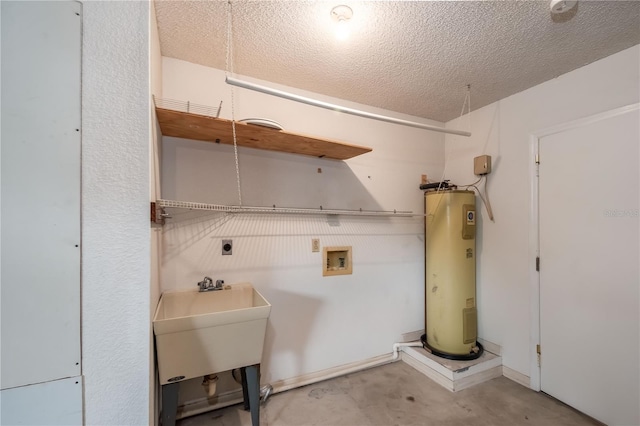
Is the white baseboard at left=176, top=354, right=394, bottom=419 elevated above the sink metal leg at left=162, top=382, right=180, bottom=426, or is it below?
below

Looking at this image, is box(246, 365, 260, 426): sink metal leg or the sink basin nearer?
the sink basin

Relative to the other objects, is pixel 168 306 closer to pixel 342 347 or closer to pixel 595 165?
pixel 342 347

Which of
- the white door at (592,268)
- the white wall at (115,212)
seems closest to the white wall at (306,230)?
the white wall at (115,212)

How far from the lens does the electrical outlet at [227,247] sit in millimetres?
1978

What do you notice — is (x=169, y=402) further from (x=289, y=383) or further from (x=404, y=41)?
(x=404, y=41)

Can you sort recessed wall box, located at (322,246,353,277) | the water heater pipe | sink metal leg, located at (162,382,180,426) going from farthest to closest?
the water heater pipe → recessed wall box, located at (322,246,353,277) → sink metal leg, located at (162,382,180,426)

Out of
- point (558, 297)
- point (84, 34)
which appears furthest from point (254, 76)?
point (558, 297)

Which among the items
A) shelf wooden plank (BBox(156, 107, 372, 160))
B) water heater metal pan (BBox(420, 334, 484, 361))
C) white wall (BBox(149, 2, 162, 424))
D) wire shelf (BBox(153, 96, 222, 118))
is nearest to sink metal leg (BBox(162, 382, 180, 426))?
white wall (BBox(149, 2, 162, 424))

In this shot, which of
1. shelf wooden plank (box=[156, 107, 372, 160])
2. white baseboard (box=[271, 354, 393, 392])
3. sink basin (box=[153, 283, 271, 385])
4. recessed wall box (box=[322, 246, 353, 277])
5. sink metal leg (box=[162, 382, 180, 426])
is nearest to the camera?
sink basin (box=[153, 283, 271, 385])

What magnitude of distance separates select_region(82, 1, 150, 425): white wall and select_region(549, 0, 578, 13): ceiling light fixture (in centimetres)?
198

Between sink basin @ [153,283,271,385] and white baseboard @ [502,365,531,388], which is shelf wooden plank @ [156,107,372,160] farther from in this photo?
white baseboard @ [502,365,531,388]

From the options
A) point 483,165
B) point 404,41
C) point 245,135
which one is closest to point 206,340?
point 245,135

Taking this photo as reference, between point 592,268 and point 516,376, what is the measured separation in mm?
1128

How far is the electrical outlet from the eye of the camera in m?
1.98
